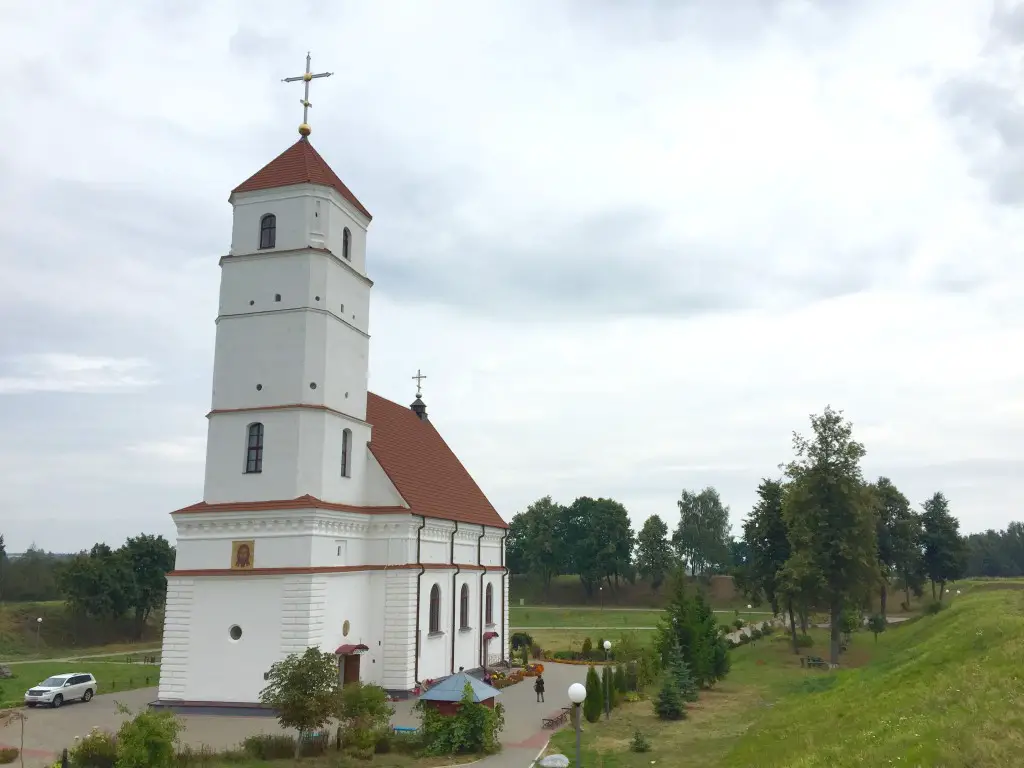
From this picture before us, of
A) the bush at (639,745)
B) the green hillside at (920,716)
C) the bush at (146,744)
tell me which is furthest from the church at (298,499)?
the green hillside at (920,716)

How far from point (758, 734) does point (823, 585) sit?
1822 centimetres

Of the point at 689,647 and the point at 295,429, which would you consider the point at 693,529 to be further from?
the point at 295,429

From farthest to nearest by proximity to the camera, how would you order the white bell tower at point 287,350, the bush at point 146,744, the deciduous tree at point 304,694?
1. the white bell tower at point 287,350
2. the deciduous tree at point 304,694
3. the bush at point 146,744

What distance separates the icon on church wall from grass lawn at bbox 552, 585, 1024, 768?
12135 mm

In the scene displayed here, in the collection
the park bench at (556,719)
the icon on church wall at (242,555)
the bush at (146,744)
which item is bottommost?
the park bench at (556,719)

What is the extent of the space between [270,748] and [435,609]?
13365 millimetres

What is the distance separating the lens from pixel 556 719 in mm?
26266

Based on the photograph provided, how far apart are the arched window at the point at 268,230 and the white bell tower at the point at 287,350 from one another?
0.04 meters

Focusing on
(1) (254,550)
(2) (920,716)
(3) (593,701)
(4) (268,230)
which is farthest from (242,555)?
(2) (920,716)

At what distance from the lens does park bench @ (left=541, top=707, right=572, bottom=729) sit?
1019 inches

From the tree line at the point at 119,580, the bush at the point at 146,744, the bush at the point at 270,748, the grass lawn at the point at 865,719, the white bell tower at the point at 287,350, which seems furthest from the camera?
the tree line at the point at 119,580

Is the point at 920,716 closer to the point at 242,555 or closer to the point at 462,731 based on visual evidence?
the point at 462,731

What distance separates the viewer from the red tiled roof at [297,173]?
102 ft

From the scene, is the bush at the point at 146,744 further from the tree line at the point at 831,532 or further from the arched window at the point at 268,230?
the tree line at the point at 831,532
